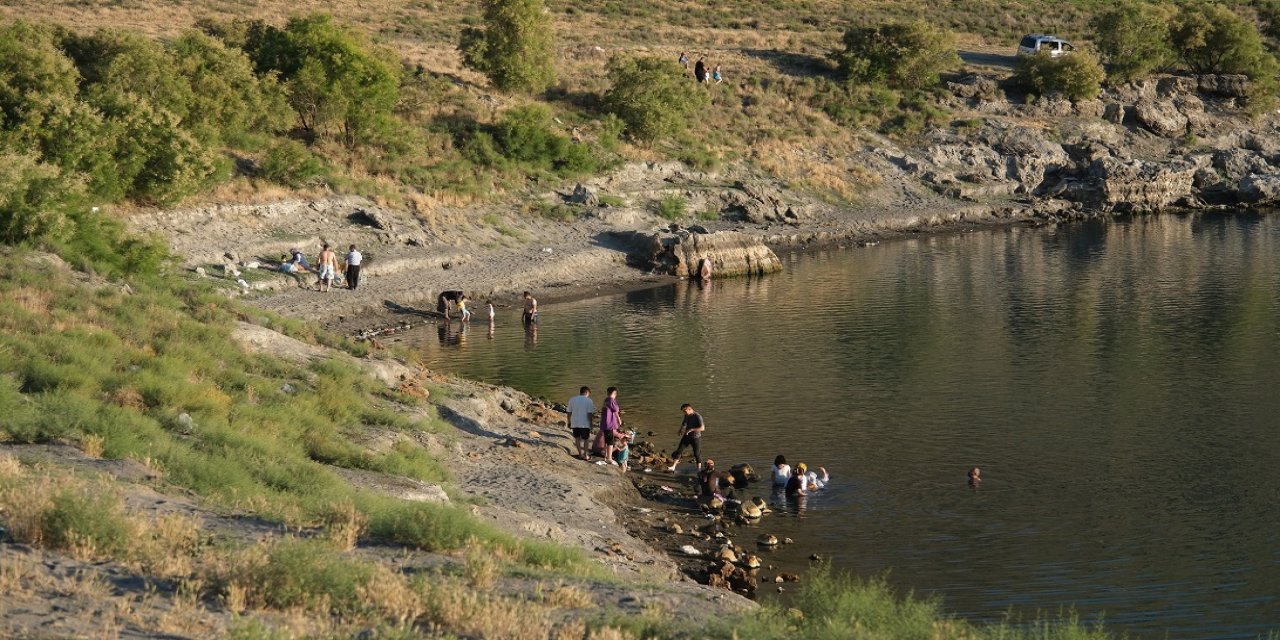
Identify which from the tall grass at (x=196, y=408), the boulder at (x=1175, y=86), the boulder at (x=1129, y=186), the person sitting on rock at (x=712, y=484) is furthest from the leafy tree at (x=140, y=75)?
the boulder at (x=1175, y=86)

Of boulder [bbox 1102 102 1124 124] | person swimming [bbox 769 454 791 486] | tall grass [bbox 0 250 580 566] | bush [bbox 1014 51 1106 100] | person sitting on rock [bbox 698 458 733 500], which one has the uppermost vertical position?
bush [bbox 1014 51 1106 100]

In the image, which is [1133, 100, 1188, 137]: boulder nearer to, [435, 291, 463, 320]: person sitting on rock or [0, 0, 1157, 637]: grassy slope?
[435, 291, 463, 320]: person sitting on rock

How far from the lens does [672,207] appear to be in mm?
59719

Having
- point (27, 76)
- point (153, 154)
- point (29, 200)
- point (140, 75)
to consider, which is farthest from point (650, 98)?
point (29, 200)

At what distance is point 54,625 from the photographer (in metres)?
10.3

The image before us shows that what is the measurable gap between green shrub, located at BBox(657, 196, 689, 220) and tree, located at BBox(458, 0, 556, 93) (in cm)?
1119

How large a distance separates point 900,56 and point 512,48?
25.5m

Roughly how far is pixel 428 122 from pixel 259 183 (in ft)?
44.0

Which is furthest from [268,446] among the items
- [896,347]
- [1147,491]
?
[896,347]

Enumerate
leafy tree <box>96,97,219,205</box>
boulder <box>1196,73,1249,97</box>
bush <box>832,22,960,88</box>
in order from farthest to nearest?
boulder <box>1196,73,1249,97</box>, bush <box>832,22,960,88</box>, leafy tree <box>96,97,219,205</box>

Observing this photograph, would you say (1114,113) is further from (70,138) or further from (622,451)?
(622,451)

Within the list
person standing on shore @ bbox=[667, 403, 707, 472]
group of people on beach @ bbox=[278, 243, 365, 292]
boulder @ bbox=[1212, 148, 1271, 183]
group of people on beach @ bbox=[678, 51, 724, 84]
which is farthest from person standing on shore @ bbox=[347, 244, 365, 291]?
boulder @ bbox=[1212, 148, 1271, 183]

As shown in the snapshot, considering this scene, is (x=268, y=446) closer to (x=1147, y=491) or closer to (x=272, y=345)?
(x=272, y=345)

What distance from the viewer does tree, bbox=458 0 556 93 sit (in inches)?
2601
